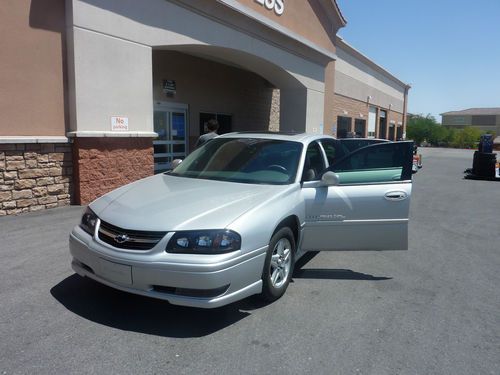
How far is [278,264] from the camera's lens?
13.1 feet

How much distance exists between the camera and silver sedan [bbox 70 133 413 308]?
10.8 feet

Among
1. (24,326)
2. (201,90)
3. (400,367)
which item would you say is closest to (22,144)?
(24,326)

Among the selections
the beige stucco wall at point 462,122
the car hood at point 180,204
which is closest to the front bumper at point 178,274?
the car hood at point 180,204

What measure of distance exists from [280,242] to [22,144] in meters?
5.29

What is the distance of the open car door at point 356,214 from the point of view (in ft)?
14.9

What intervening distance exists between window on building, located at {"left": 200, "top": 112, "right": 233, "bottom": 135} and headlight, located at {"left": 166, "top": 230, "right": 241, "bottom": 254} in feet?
37.2

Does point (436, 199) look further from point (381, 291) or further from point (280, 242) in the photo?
point (280, 242)

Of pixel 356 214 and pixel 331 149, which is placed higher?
pixel 331 149

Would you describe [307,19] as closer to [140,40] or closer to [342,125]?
[342,125]

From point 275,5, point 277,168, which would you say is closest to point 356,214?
point 277,168

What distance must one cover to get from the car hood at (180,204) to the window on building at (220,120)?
992cm

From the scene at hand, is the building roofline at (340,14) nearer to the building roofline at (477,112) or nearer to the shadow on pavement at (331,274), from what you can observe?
the shadow on pavement at (331,274)

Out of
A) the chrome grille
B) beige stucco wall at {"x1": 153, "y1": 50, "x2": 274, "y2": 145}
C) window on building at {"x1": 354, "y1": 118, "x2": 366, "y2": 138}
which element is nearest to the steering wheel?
the chrome grille

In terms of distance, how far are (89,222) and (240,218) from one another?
1473mm
